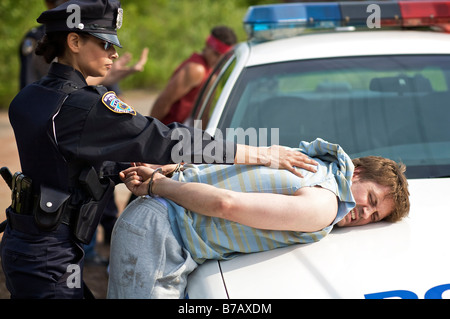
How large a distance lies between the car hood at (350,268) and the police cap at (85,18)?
2.94 feet

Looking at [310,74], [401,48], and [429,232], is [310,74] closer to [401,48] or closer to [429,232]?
[401,48]

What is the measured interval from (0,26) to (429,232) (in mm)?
9744

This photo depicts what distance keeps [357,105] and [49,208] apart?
1756 millimetres

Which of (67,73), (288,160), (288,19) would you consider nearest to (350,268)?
(288,160)

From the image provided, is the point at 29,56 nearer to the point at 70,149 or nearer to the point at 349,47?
the point at 349,47

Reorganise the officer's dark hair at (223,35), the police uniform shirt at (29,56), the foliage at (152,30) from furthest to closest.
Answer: the foliage at (152,30) → the officer's dark hair at (223,35) → the police uniform shirt at (29,56)

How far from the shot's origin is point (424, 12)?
387 cm

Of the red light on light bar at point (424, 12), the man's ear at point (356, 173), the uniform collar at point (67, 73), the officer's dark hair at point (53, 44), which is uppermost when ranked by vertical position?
the officer's dark hair at point (53, 44)

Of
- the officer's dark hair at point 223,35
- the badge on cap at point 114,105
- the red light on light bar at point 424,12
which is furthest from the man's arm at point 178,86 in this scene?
the badge on cap at point 114,105

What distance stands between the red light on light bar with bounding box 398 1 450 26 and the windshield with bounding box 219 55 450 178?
0.69 m

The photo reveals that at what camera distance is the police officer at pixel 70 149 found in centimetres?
205

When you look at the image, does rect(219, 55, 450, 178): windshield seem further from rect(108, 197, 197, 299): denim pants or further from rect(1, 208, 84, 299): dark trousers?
rect(1, 208, 84, 299): dark trousers

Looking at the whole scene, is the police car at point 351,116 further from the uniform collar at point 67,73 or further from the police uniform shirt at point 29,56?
the police uniform shirt at point 29,56

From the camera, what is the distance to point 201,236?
86.9 inches
